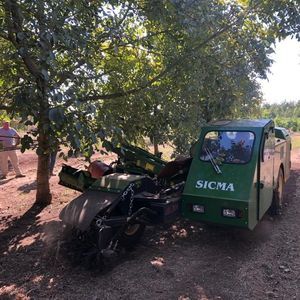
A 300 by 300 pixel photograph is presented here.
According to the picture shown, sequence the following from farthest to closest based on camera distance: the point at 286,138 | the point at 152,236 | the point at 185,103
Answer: the point at 286,138, the point at 185,103, the point at 152,236

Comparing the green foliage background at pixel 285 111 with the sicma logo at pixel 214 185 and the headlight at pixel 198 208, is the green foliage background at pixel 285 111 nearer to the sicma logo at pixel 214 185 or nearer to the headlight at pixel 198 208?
the sicma logo at pixel 214 185

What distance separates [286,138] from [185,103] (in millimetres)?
2669

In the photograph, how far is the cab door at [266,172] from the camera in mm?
5539

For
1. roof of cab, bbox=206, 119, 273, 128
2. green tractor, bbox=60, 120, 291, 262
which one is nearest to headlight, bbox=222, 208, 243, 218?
green tractor, bbox=60, 120, 291, 262

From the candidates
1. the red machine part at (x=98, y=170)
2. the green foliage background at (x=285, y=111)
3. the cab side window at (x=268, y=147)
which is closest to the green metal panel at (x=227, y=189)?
the cab side window at (x=268, y=147)

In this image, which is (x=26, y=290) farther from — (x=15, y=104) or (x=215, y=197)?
(x=215, y=197)

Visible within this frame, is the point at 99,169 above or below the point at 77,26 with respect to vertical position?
below

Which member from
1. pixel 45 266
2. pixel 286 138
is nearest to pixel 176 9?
pixel 45 266

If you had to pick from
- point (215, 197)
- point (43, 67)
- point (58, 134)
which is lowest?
point (215, 197)

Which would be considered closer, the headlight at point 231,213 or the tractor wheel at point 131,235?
the headlight at point 231,213

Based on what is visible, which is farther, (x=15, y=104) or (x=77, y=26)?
(x=77, y=26)

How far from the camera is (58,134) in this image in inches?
165

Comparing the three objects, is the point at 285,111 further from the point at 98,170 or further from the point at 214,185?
the point at 214,185

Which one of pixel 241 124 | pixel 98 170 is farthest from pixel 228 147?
pixel 98 170
